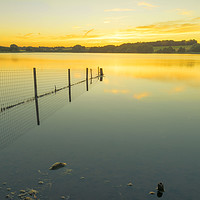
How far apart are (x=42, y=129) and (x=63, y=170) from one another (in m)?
5.55

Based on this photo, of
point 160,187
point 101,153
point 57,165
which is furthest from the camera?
point 101,153

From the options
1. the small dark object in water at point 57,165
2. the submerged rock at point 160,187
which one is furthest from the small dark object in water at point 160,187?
the small dark object in water at point 57,165

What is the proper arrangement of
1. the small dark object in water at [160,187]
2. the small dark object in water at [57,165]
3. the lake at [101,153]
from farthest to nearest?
the small dark object in water at [57,165], the lake at [101,153], the small dark object in water at [160,187]

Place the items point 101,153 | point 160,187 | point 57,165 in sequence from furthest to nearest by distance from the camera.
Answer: point 101,153, point 57,165, point 160,187

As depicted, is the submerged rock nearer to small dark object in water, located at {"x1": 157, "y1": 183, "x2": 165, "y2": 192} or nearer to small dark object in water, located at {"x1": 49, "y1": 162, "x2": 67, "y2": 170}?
small dark object in water, located at {"x1": 157, "y1": 183, "x2": 165, "y2": 192}

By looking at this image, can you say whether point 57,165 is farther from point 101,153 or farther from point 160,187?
point 160,187

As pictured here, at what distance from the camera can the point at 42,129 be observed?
42.8 feet

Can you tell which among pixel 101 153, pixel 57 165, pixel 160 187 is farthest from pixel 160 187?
pixel 57 165

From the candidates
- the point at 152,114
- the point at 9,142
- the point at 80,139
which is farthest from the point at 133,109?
the point at 9,142

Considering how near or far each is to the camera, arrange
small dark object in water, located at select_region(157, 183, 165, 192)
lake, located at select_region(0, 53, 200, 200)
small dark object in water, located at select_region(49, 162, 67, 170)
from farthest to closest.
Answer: small dark object in water, located at select_region(49, 162, 67, 170), lake, located at select_region(0, 53, 200, 200), small dark object in water, located at select_region(157, 183, 165, 192)

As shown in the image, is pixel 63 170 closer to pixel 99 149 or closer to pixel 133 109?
pixel 99 149

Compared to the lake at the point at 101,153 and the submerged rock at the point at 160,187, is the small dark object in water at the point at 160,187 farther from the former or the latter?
the lake at the point at 101,153

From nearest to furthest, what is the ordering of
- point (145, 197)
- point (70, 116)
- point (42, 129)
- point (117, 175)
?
point (145, 197) → point (117, 175) → point (42, 129) → point (70, 116)

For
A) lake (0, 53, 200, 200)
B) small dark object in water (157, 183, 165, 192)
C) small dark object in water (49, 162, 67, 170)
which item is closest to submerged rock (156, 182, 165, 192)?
small dark object in water (157, 183, 165, 192)
